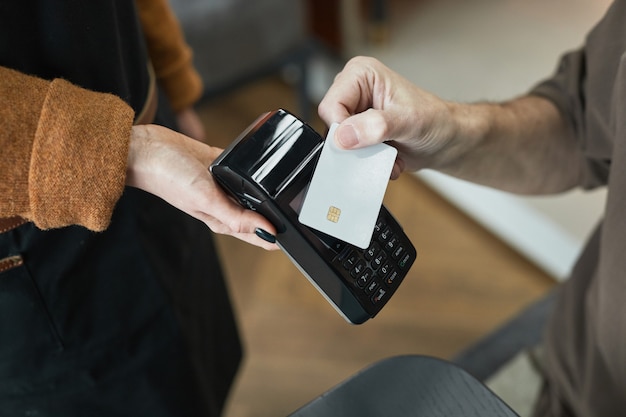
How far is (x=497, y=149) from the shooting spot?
676 mm

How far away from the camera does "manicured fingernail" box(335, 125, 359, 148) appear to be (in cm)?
49

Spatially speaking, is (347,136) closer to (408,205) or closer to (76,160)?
(76,160)

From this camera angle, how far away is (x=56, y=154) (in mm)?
477

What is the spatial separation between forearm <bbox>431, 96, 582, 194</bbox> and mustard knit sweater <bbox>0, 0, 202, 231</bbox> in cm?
31

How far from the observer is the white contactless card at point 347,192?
486 millimetres

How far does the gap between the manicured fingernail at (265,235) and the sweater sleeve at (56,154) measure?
4.3 inches

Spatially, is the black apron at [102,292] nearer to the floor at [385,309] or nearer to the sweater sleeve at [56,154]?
the sweater sleeve at [56,154]

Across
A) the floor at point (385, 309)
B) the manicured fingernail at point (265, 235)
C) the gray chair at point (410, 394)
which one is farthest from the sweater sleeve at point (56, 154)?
the floor at point (385, 309)

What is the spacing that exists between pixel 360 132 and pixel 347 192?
47 mm

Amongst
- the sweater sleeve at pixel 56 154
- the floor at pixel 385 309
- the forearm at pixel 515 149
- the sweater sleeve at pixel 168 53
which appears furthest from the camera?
the floor at pixel 385 309

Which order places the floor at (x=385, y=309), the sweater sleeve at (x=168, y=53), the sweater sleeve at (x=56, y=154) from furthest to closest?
the floor at (x=385, y=309)
the sweater sleeve at (x=168, y=53)
the sweater sleeve at (x=56, y=154)

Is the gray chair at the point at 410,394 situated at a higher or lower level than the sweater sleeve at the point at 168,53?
lower

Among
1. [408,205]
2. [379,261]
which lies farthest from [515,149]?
[408,205]

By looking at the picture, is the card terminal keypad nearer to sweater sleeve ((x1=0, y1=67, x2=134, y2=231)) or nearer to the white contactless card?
the white contactless card
